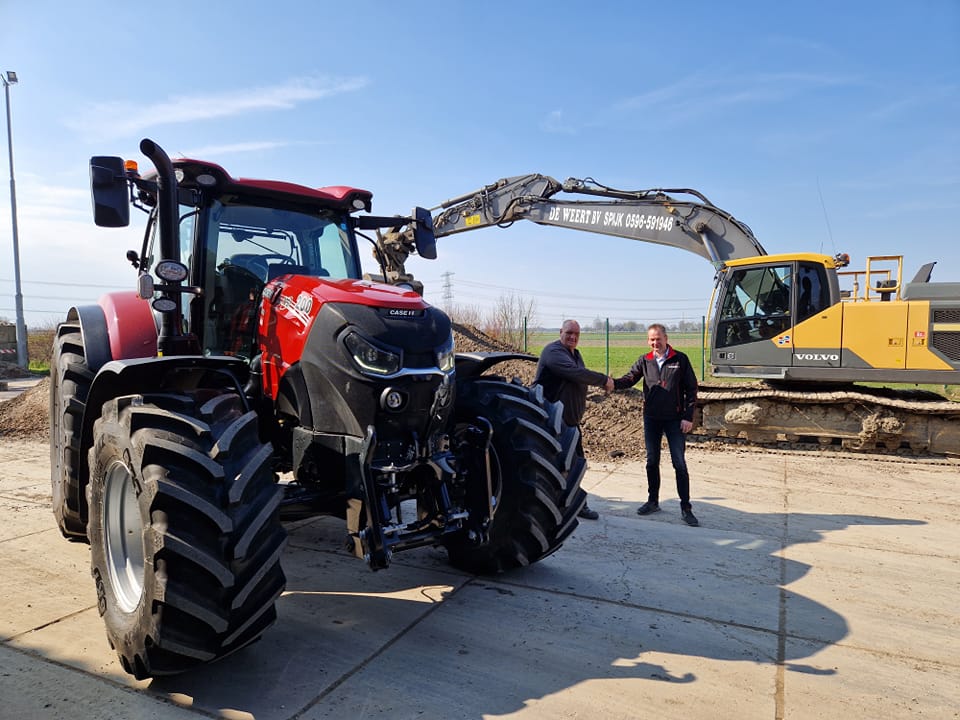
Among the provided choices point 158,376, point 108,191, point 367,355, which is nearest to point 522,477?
point 367,355

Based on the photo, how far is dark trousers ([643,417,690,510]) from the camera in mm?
6105

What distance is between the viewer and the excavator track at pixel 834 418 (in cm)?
917

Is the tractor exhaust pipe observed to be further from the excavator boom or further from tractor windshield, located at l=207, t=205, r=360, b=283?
the excavator boom

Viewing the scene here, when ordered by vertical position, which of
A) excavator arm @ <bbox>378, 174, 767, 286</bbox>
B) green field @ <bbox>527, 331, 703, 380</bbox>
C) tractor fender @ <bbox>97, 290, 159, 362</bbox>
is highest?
excavator arm @ <bbox>378, 174, 767, 286</bbox>

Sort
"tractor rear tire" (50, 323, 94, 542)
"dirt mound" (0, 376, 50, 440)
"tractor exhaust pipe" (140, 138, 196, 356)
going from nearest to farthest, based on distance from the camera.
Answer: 1. "tractor exhaust pipe" (140, 138, 196, 356)
2. "tractor rear tire" (50, 323, 94, 542)
3. "dirt mound" (0, 376, 50, 440)

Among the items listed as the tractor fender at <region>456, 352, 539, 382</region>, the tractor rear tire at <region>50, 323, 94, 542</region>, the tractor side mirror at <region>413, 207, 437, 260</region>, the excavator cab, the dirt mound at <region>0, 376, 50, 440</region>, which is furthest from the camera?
the dirt mound at <region>0, 376, 50, 440</region>

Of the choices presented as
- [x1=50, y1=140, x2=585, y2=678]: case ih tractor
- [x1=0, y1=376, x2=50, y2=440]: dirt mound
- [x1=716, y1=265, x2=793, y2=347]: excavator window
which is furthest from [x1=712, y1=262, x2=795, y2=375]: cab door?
[x1=0, y1=376, x2=50, y2=440]: dirt mound

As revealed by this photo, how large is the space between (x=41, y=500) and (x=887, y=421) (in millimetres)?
10205

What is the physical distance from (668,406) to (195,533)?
443 centimetres

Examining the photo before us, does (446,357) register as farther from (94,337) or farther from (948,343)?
(948,343)

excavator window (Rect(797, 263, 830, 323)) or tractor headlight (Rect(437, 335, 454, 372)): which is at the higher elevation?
excavator window (Rect(797, 263, 830, 323))

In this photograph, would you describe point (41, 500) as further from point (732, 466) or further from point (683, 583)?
point (732, 466)

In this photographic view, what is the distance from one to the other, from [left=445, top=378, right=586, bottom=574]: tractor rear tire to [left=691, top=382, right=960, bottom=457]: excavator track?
6.37 metres

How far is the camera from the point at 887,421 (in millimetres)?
9211
